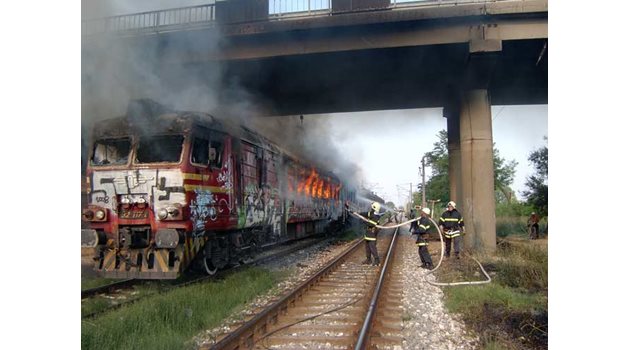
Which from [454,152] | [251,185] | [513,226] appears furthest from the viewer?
[454,152]

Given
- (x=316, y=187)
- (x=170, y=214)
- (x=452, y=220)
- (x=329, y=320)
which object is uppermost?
(x=316, y=187)

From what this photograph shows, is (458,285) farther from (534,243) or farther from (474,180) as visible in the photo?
(474,180)

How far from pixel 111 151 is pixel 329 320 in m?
4.37

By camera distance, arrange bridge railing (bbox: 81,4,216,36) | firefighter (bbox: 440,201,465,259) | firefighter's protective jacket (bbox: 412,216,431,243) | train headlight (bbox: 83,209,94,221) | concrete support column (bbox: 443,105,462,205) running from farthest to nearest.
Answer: concrete support column (bbox: 443,105,462,205), firefighter (bbox: 440,201,465,259), firefighter's protective jacket (bbox: 412,216,431,243), train headlight (bbox: 83,209,94,221), bridge railing (bbox: 81,4,216,36)

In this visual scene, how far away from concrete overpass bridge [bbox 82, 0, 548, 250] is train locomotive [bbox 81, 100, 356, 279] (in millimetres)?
2080

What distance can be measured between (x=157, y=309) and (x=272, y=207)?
4.94 metres

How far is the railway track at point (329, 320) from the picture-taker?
4555mm

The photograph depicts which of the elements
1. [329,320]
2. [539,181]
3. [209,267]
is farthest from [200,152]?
[539,181]

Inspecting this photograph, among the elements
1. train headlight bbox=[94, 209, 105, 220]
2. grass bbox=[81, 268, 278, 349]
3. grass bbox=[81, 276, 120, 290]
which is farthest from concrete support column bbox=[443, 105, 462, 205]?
train headlight bbox=[94, 209, 105, 220]

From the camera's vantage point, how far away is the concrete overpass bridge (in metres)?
8.87

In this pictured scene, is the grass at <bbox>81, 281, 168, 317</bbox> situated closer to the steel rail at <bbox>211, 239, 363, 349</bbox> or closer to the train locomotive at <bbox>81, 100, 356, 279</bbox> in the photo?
the train locomotive at <bbox>81, 100, 356, 279</bbox>

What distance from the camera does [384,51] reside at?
408 inches

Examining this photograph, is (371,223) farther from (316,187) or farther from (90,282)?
(316,187)
